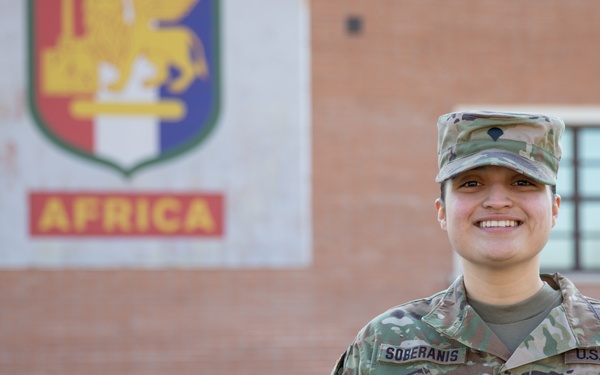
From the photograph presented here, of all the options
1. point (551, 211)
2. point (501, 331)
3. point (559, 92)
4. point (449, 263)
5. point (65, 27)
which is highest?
point (65, 27)

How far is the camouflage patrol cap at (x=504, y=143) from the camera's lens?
197cm

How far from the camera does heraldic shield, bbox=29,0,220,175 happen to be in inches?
330

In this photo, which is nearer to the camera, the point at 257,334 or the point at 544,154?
the point at 544,154

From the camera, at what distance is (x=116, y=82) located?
27.6 ft

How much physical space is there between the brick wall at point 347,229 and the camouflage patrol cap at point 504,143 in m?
6.55

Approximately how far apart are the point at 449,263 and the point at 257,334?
1806mm

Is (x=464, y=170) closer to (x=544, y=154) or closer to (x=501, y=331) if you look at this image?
(x=544, y=154)

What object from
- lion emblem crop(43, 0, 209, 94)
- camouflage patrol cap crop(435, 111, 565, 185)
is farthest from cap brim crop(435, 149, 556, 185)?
lion emblem crop(43, 0, 209, 94)

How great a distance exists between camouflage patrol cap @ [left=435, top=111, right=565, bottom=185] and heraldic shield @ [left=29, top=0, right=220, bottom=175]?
21.4ft

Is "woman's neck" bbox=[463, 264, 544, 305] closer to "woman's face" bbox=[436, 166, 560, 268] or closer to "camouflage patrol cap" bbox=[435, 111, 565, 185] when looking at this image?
"woman's face" bbox=[436, 166, 560, 268]

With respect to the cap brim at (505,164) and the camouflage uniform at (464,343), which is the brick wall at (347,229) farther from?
the cap brim at (505,164)

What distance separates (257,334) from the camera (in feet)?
27.7

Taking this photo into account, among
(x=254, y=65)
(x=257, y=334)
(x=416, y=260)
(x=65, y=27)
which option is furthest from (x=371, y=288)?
(x=65, y=27)

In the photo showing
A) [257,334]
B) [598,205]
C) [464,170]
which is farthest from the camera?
[598,205]
